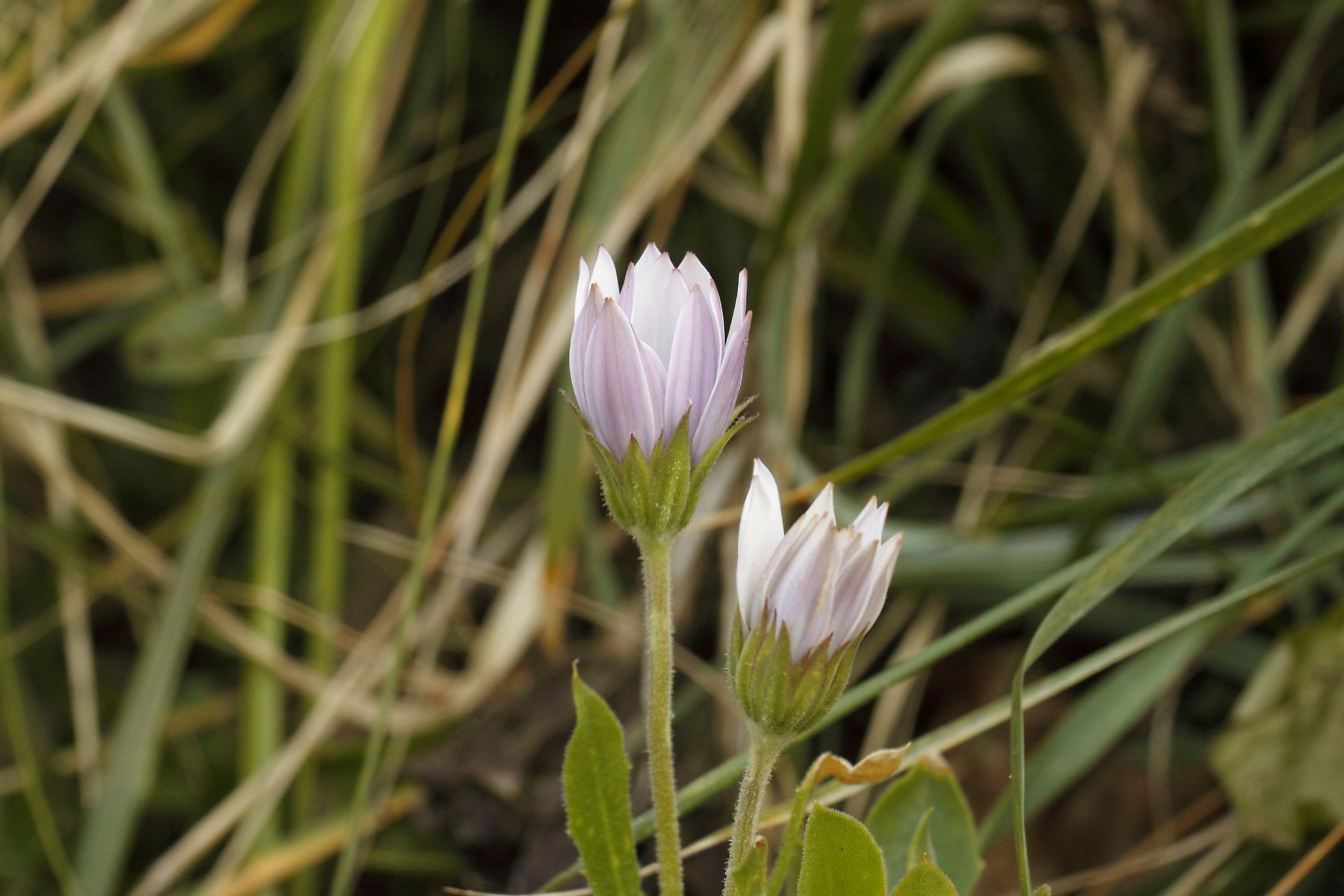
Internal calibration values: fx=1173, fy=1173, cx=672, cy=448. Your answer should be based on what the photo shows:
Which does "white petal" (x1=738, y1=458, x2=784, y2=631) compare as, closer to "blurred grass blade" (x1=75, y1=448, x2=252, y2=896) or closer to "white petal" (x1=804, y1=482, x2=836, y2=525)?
"white petal" (x1=804, y1=482, x2=836, y2=525)

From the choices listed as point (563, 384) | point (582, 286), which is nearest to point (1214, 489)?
point (582, 286)

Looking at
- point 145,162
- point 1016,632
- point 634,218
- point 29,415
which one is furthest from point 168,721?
point 1016,632

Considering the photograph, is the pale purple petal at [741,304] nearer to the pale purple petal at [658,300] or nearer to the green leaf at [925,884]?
the pale purple petal at [658,300]

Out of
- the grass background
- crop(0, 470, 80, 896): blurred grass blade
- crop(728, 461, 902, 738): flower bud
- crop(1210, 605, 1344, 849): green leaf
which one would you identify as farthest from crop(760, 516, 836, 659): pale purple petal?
crop(0, 470, 80, 896): blurred grass blade

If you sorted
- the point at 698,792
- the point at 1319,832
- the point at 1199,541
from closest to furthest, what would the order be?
the point at 698,792, the point at 1319,832, the point at 1199,541

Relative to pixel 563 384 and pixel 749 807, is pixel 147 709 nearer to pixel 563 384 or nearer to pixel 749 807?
pixel 563 384

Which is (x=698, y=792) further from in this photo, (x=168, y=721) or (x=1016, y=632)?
(x=168, y=721)

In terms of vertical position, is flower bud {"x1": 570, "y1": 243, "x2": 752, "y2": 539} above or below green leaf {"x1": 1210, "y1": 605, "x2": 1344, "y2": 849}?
above
